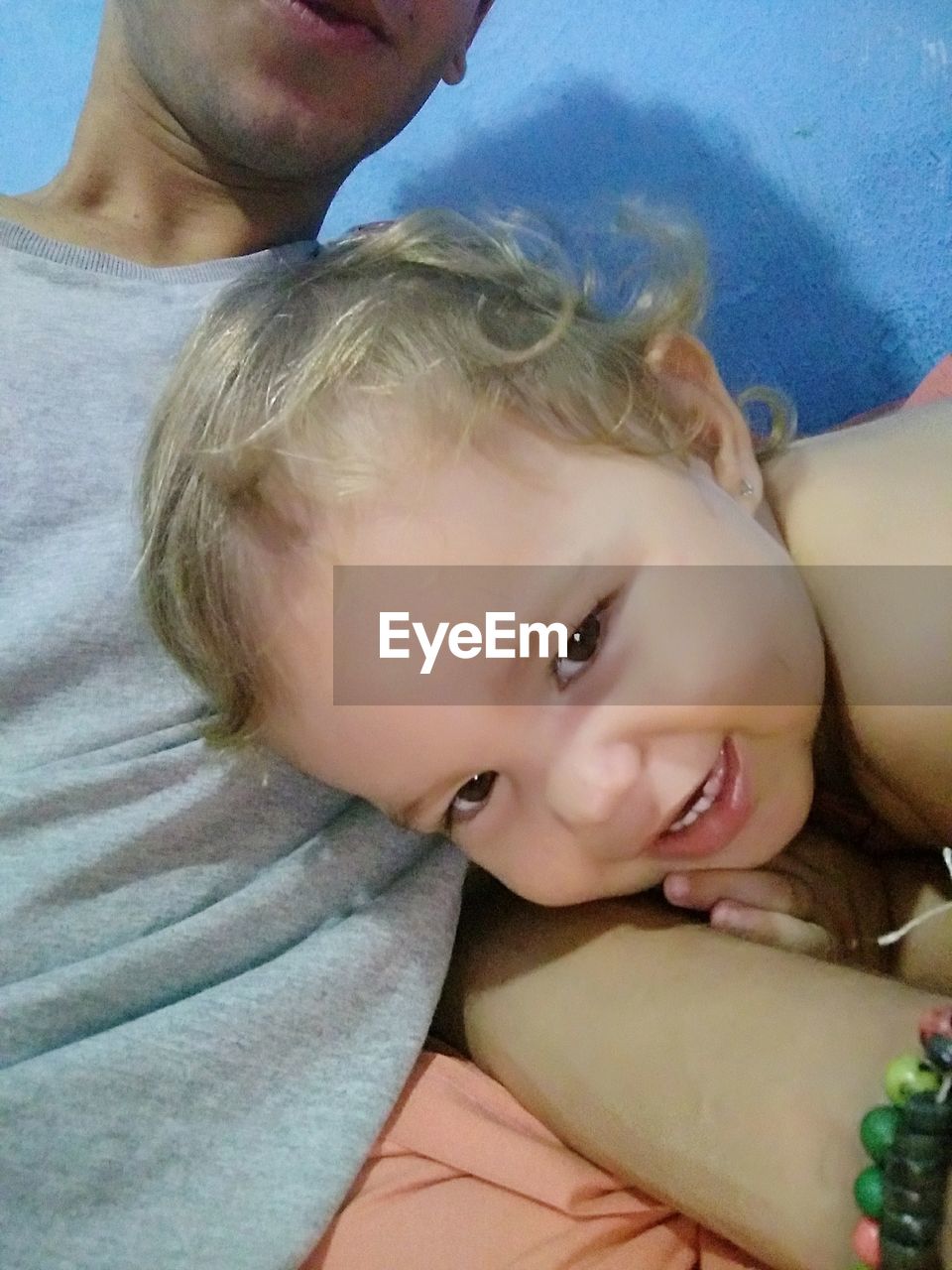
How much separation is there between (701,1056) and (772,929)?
0.39ft

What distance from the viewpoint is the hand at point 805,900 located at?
658 mm

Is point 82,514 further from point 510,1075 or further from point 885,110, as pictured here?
point 885,110

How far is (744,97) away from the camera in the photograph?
1.06 metres

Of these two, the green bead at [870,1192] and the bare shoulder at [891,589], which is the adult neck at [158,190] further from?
the green bead at [870,1192]

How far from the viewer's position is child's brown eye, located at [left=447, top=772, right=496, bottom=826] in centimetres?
65

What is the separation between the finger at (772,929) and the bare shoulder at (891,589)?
0.11 metres

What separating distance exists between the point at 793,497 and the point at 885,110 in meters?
0.54

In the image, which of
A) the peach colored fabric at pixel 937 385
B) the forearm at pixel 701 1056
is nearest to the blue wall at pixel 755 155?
the peach colored fabric at pixel 937 385

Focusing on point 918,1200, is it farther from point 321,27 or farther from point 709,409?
point 321,27

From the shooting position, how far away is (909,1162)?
451 mm

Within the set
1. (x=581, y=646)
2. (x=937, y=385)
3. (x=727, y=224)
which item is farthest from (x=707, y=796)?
(x=727, y=224)

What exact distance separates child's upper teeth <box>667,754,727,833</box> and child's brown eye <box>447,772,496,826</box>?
11 centimetres

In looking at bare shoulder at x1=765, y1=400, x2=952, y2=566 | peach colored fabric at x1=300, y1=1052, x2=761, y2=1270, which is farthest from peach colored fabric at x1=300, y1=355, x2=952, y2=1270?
bare shoulder at x1=765, y1=400, x2=952, y2=566

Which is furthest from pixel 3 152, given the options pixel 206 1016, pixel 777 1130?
pixel 777 1130
